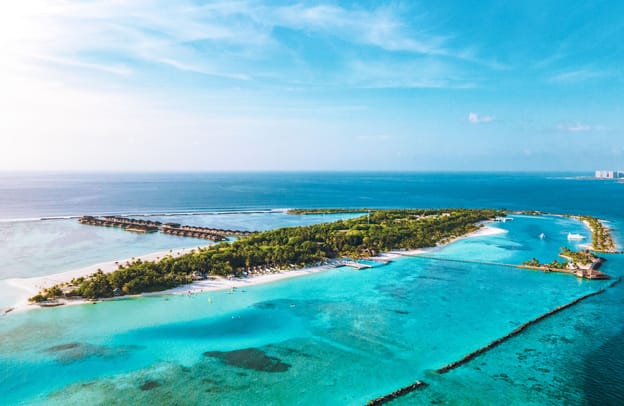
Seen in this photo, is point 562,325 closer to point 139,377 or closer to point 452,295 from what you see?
point 452,295

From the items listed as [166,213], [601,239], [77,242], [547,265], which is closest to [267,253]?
[77,242]

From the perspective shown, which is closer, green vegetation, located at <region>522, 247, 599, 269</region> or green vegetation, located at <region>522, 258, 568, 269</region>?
green vegetation, located at <region>522, 258, 568, 269</region>

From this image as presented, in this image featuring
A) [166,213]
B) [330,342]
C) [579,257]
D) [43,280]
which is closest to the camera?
[330,342]

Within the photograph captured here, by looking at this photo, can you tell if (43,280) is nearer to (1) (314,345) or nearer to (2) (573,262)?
Answer: (1) (314,345)

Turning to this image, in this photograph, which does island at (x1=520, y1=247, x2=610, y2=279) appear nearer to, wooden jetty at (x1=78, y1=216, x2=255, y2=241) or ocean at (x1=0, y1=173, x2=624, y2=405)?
ocean at (x1=0, y1=173, x2=624, y2=405)

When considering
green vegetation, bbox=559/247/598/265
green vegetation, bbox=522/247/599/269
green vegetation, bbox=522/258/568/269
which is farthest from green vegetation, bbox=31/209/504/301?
green vegetation, bbox=559/247/598/265

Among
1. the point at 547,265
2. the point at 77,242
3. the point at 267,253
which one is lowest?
the point at 77,242

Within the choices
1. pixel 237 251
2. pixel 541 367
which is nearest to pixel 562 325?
pixel 541 367
